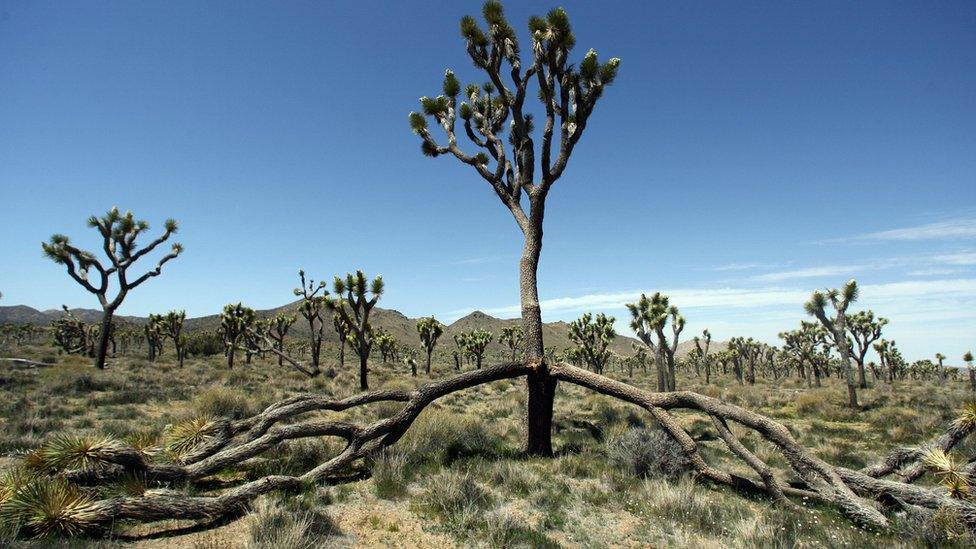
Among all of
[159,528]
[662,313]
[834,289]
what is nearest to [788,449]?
[159,528]

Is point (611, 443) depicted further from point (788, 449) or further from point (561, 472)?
point (788, 449)

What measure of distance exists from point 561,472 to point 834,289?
23.8 metres

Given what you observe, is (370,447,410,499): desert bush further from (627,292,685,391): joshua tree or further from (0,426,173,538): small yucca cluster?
(627,292,685,391): joshua tree

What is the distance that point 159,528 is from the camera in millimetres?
5094

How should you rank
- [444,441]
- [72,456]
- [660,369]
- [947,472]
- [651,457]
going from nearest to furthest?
[72,456] < [947,472] < [651,457] < [444,441] < [660,369]

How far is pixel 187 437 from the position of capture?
23.2 feet

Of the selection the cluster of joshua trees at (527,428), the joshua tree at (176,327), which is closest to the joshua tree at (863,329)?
the cluster of joshua trees at (527,428)

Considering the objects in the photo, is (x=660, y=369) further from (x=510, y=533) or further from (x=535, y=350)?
(x=510, y=533)

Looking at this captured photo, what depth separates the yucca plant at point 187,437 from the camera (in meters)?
6.87

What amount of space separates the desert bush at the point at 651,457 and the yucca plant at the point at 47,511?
25.5 ft

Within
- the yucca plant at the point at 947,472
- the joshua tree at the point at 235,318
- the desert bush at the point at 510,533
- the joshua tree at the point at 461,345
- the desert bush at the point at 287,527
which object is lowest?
the joshua tree at the point at 461,345

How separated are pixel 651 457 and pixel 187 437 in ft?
26.6

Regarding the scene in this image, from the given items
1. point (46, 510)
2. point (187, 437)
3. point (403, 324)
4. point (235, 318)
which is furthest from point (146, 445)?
point (403, 324)

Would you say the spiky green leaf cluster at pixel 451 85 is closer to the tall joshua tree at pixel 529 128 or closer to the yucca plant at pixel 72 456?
the tall joshua tree at pixel 529 128
